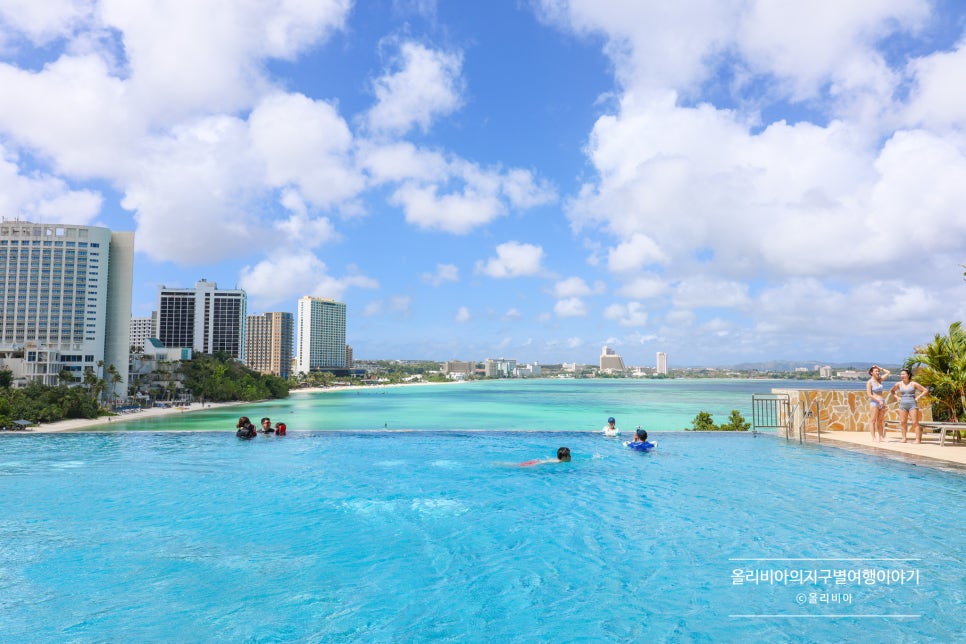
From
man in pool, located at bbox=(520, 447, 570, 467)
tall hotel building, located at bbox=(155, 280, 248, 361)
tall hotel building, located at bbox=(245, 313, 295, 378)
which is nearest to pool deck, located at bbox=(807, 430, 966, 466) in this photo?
man in pool, located at bbox=(520, 447, 570, 467)

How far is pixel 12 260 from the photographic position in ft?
206

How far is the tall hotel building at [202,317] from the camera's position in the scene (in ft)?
397

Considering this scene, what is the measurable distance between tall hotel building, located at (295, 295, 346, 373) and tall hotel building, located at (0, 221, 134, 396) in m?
106

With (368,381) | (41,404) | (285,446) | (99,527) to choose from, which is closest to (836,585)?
(99,527)

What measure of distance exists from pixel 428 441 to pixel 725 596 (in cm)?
1234

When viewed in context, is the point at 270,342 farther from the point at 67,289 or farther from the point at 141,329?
the point at 67,289

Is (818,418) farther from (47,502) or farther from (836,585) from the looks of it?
(47,502)

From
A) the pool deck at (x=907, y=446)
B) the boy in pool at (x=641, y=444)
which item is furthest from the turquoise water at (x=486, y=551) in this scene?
the boy in pool at (x=641, y=444)

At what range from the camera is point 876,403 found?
13367 mm

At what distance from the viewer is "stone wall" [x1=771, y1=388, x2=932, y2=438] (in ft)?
49.3

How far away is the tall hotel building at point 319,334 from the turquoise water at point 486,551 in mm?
164101

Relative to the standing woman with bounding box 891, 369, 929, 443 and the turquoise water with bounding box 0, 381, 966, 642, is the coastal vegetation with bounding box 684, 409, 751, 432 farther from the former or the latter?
the turquoise water with bounding box 0, 381, 966, 642

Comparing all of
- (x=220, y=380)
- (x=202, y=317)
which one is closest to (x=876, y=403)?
(x=220, y=380)

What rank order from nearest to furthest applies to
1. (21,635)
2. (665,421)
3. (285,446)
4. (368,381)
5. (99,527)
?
(21,635) < (99,527) < (285,446) < (665,421) < (368,381)
